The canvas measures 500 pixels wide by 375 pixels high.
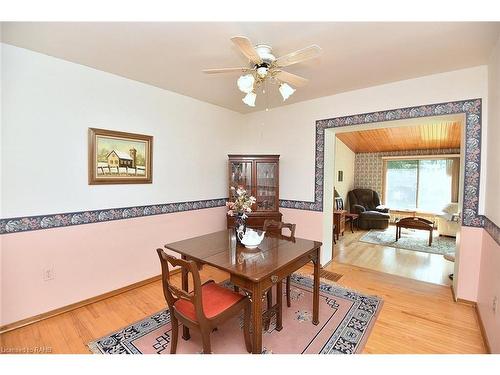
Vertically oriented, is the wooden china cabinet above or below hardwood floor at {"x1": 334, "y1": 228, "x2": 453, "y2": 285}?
above

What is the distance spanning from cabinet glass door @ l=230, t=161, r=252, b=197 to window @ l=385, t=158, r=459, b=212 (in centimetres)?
492

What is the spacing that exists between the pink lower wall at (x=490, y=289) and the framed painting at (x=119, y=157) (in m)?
3.44

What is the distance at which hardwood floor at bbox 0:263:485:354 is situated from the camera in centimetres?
192

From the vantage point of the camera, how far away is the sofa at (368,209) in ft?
19.6

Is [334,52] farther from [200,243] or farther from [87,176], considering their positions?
[87,176]

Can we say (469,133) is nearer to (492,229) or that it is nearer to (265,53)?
(492,229)

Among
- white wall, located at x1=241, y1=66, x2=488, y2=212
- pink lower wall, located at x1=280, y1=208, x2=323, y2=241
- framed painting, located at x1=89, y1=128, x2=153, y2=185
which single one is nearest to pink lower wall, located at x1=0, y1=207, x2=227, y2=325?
framed painting, located at x1=89, y1=128, x2=153, y2=185

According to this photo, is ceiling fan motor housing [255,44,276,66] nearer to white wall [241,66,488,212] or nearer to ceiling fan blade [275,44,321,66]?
ceiling fan blade [275,44,321,66]

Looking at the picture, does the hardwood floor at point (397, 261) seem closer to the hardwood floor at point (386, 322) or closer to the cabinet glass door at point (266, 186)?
the hardwood floor at point (386, 322)

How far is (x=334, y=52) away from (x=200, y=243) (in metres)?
2.08

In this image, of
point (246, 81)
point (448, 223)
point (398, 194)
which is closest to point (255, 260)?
point (246, 81)

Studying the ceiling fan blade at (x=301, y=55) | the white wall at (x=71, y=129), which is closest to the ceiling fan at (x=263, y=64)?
the ceiling fan blade at (x=301, y=55)

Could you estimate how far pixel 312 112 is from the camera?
356cm
